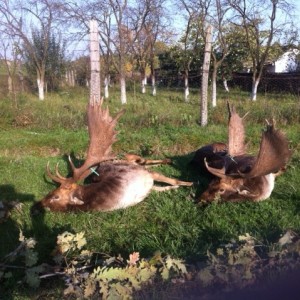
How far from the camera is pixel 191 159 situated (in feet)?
27.2

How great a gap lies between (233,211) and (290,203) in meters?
0.83

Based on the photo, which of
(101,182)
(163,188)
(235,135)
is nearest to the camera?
(101,182)

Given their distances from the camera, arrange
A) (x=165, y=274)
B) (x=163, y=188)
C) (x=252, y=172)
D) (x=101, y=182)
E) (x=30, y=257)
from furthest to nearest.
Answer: (x=163, y=188) → (x=101, y=182) → (x=252, y=172) → (x=30, y=257) → (x=165, y=274)

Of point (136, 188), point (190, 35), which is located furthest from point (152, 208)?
point (190, 35)

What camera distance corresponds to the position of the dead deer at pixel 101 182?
6023mm

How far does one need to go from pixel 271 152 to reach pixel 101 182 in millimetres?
2363

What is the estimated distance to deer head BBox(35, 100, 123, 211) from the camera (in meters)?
6.08

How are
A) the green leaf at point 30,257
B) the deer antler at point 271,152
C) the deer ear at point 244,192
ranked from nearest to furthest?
the green leaf at point 30,257 < the deer antler at point 271,152 < the deer ear at point 244,192

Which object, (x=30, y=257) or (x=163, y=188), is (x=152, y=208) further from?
(x=30, y=257)

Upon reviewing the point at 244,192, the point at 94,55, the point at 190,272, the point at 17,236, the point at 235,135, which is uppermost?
the point at 94,55

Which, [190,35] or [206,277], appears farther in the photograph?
[190,35]

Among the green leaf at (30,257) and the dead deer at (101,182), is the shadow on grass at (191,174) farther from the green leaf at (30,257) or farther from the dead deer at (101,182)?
the green leaf at (30,257)

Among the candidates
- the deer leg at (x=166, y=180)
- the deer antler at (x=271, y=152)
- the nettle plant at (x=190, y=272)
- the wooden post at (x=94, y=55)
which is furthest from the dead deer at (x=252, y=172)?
the wooden post at (x=94, y=55)

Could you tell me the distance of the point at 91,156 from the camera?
6.46 meters
